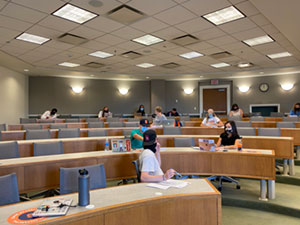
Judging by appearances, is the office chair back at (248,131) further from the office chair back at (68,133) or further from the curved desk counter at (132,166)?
the office chair back at (68,133)

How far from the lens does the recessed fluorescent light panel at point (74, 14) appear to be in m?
4.75

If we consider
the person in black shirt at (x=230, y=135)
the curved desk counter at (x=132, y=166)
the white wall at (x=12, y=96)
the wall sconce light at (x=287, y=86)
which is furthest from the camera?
the wall sconce light at (x=287, y=86)

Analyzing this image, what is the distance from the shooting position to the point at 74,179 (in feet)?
8.05

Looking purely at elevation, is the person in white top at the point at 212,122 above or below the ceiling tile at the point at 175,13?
below

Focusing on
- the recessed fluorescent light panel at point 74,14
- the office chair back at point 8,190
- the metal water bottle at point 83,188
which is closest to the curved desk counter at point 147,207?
the metal water bottle at point 83,188

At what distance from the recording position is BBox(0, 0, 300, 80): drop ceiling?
4.58 meters

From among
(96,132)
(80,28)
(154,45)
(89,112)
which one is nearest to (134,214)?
(96,132)

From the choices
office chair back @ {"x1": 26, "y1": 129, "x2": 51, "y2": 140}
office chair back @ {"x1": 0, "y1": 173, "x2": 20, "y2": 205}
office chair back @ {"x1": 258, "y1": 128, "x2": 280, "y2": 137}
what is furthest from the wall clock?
office chair back @ {"x1": 0, "y1": 173, "x2": 20, "y2": 205}

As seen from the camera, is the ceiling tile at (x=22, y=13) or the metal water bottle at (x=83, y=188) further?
the ceiling tile at (x=22, y=13)

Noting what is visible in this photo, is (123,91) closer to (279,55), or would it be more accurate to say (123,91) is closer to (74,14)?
(279,55)

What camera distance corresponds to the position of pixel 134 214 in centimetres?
194

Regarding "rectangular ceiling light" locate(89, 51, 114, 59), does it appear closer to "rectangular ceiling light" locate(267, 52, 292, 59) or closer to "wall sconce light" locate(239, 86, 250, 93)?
"rectangular ceiling light" locate(267, 52, 292, 59)

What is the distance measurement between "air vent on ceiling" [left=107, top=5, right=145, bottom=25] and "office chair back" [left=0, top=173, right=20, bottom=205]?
3750 millimetres

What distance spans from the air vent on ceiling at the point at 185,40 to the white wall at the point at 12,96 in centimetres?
772
